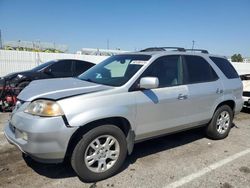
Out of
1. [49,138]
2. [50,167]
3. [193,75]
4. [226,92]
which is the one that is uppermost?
[193,75]

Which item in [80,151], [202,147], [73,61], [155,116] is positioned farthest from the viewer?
[73,61]

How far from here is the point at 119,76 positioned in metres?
3.99

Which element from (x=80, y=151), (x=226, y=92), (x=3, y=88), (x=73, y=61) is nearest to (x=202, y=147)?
(x=226, y=92)

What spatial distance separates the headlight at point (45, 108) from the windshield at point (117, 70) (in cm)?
97

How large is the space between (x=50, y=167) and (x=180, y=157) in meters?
2.12

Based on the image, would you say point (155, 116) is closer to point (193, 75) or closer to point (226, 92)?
point (193, 75)

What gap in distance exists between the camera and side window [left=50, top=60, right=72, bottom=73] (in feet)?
29.8

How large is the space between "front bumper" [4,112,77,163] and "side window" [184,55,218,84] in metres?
2.39

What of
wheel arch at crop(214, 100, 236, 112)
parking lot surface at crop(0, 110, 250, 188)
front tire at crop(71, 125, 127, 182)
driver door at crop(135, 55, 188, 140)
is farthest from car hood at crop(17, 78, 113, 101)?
wheel arch at crop(214, 100, 236, 112)

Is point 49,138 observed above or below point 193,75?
below

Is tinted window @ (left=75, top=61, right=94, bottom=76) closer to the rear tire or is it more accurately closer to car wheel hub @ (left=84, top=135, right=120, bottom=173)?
the rear tire

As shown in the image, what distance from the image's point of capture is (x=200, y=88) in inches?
182

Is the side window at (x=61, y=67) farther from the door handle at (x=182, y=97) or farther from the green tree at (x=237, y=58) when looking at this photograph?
the green tree at (x=237, y=58)

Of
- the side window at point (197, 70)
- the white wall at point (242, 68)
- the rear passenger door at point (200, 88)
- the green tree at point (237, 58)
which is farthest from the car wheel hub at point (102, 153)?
the green tree at point (237, 58)
